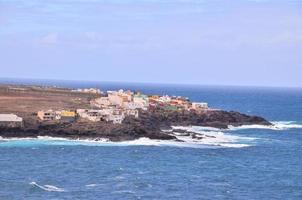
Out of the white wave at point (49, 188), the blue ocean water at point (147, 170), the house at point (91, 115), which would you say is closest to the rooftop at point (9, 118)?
the blue ocean water at point (147, 170)

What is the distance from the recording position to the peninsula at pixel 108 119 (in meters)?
106

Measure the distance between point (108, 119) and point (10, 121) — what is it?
57.0 feet

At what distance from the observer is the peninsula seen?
106250mm

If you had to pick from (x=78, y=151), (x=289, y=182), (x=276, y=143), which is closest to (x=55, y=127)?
(x=78, y=151)

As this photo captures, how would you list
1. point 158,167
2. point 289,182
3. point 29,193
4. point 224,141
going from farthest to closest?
1. point 224,141
2. point 158,167
3. point 289,182
4. point 29,193

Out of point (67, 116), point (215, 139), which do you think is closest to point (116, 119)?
point (67, 116)

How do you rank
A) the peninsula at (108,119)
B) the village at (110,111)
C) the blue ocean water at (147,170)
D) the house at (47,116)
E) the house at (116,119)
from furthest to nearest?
the house at (116,119), the house at (47,116), the village at (110,111), the peninsula at (108,119), the blue ocean water at (147,170)

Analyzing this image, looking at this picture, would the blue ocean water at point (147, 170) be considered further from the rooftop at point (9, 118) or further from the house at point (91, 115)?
the house at point (91, 115)

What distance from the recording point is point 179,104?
164000 millimetres

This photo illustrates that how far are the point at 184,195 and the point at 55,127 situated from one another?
→ 47.0 metres

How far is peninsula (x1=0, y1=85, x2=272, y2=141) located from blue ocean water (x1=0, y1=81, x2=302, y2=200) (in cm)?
515

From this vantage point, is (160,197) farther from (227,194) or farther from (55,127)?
(55,127)

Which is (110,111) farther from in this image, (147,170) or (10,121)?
(147,170)

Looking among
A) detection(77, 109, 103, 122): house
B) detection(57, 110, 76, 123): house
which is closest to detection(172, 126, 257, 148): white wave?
detection(77, 109, 103, 122): house
